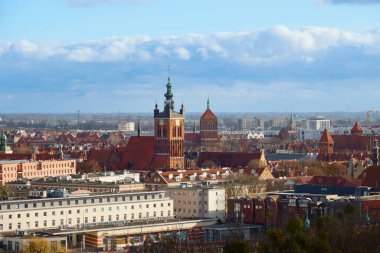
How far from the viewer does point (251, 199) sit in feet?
281

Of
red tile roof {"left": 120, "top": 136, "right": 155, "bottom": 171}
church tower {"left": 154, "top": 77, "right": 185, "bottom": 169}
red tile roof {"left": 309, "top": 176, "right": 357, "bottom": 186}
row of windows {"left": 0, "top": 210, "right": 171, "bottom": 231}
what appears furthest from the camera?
red tile roof {"left": 120, "top": 136, "right": 155, "bottom": 171}

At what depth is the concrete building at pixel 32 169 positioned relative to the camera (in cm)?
12456

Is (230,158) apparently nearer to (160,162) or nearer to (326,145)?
(160,162)

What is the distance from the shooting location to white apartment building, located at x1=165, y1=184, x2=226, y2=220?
89938 mm

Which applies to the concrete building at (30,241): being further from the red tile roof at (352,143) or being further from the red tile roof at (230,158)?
the red tile roof at (352,143)

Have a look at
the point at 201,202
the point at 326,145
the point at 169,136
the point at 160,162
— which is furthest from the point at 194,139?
the point at 201,202

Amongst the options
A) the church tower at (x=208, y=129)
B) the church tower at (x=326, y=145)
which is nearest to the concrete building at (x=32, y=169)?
the church tower at (x=326, y=145)

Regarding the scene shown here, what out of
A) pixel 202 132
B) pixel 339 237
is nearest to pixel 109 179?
pixel 339 237

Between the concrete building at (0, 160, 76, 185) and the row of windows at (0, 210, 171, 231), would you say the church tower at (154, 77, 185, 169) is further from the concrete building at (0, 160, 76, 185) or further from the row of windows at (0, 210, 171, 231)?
the row of windows at (0, 210, 171, 231)

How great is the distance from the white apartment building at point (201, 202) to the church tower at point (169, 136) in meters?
35.3

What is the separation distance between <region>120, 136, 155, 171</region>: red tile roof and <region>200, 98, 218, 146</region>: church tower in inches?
1903

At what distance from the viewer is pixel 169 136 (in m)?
129

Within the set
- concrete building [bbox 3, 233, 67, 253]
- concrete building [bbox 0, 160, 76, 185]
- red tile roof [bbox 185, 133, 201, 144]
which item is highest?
red tile roof [bbox 185, 133, 201, 144]

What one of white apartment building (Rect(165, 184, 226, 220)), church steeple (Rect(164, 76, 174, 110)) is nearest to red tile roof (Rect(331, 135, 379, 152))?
church steeple (Rect(164, 76, 174, 110))
